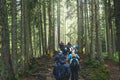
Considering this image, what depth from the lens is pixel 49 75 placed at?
15.8m

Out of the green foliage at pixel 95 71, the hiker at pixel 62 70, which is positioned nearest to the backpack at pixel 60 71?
the hiker at pixel 62 70

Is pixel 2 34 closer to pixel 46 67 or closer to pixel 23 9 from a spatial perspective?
pixel 23 9

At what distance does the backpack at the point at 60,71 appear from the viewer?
1020 cm

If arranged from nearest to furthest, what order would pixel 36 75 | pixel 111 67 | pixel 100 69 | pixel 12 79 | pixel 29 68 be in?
pixel 12 79 → pixel 36 75 → pixel 100 69 → pixel 29 68 → pixel 111 67

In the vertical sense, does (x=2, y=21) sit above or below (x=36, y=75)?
above

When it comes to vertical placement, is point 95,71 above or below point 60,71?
below

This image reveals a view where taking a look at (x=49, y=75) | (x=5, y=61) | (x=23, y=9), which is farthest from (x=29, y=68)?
(x=5, y=61)

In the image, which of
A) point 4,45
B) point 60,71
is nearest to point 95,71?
point 60,71

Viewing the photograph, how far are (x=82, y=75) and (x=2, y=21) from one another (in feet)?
22.4

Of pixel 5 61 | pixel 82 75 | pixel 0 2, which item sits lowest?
pixel 82 75

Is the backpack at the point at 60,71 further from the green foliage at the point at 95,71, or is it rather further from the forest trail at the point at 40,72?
the green foliage at the point at 95,71

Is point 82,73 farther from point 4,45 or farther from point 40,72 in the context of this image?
point 4,45

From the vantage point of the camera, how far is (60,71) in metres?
10.3

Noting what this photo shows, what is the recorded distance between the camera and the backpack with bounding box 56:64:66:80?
10.2 meters
